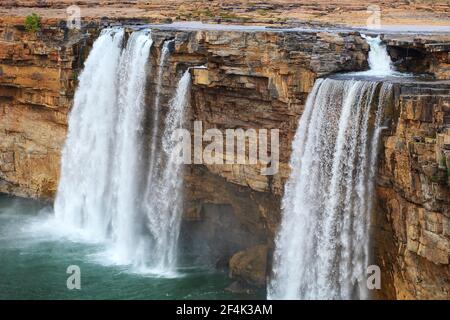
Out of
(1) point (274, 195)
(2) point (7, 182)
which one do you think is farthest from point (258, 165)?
(2) point (7, 182)

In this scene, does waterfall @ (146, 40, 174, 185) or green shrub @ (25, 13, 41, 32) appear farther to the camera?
green shrub @ (25, 13, 41, 32)

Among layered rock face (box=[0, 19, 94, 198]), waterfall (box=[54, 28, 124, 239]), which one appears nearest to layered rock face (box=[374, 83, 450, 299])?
waterfall (box=[54, 28, 124, 239])

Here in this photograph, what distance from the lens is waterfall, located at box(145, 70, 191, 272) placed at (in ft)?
96.8

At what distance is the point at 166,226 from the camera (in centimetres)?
3048

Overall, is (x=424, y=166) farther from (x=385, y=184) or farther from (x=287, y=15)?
(x=287, y=15)

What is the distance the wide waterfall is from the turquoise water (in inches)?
43.1

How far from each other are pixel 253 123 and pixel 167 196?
561cm

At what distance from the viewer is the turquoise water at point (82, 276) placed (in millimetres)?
26375

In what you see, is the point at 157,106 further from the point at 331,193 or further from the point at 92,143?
the point at 331,193

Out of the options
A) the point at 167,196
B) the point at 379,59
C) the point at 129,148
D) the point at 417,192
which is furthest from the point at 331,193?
the point at 129,148

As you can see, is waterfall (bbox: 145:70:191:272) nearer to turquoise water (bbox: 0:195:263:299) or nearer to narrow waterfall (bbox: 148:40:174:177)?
narrow waterfall (bbox: 148:40:174:177)

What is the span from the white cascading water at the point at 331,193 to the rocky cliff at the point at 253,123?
596mm
